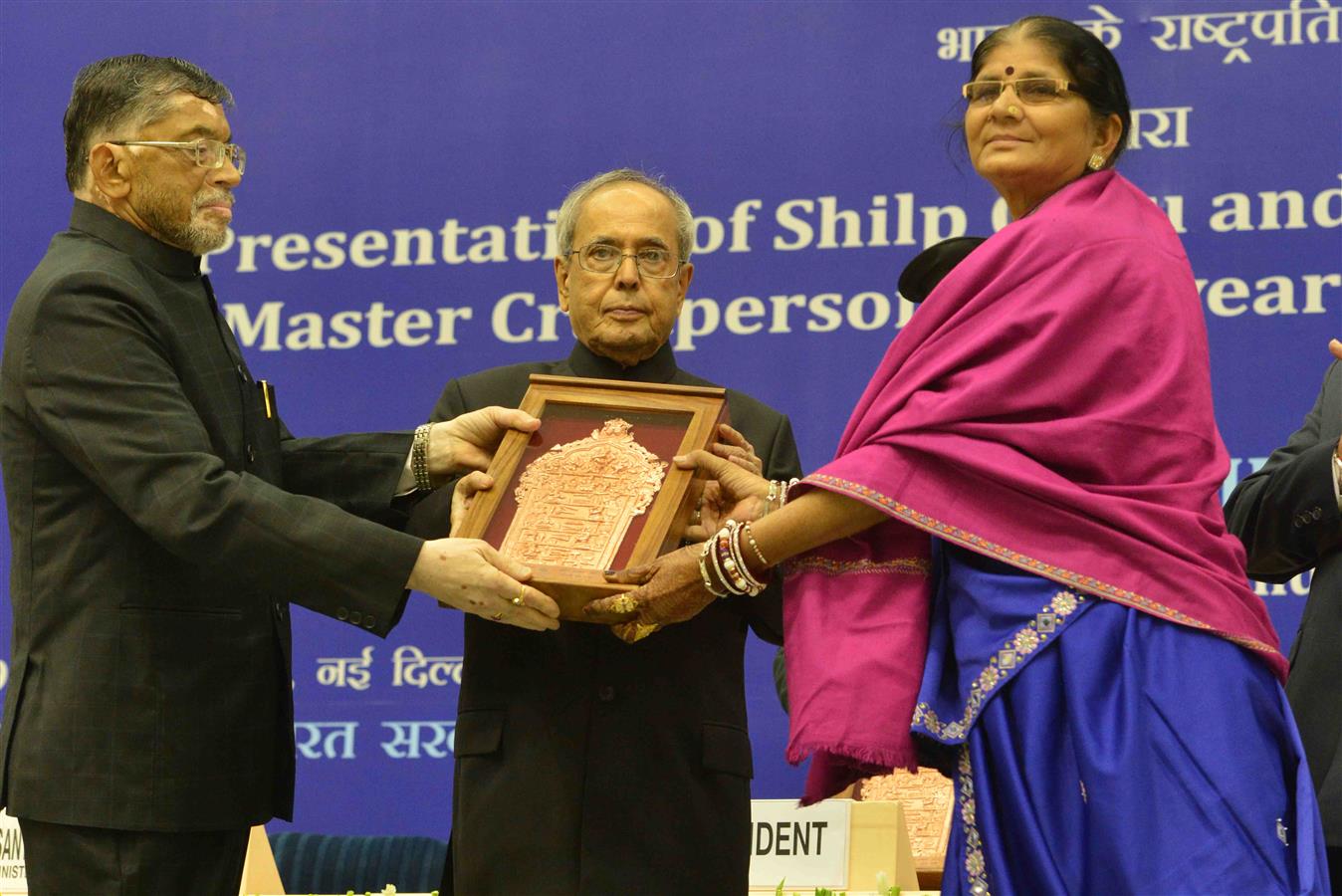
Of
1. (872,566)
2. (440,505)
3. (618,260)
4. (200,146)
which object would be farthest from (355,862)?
(872,566)

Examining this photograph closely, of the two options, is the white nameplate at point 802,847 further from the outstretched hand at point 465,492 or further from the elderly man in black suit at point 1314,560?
the outstretched hand at point 465,492

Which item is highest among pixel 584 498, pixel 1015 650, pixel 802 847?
pixel 584 498

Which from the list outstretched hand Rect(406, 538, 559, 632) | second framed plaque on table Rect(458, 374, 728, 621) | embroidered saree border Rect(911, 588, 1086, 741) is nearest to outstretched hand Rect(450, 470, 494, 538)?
second framed plaque on table Rect(458, 374, 728, 621)

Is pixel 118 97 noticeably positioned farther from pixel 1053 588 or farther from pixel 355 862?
pixel 355 862

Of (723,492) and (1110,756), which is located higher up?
(723,492)

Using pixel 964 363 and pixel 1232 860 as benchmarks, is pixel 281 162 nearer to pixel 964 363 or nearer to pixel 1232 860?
pixel 964 363

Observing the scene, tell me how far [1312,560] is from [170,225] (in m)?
2.18

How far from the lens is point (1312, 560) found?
3.38m

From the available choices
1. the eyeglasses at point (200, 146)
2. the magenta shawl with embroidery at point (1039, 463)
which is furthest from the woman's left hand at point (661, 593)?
the eyeglasses at point (200, 146)

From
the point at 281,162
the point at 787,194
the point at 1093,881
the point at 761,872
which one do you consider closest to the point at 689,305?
the point at 787,194

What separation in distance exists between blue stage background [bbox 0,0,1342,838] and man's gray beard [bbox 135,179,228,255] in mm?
1908

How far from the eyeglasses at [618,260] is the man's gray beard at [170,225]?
0.66m

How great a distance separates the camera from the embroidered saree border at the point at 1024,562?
2.44m

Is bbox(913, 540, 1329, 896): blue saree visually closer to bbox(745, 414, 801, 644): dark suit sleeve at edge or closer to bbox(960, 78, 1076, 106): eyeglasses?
bbox(745, 414, 801, 644): dark suit sleeve at edge
